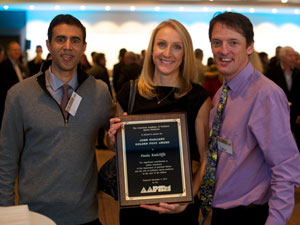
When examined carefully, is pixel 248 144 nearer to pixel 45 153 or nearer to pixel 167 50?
pixel 167 50

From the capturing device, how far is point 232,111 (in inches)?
72.9

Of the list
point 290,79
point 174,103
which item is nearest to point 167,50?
point 174,103

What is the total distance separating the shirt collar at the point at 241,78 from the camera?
6.09 ft

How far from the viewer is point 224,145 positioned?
185cm

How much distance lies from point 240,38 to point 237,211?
844mm

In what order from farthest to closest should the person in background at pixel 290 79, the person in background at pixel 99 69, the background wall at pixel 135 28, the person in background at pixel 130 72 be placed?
1. the background wall at pixel 135 28
2. the person in background at pixel 99 69
3. the person in background at pixel 130 72
4. the person in background at pixel 290 79

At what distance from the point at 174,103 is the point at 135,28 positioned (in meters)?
12.7

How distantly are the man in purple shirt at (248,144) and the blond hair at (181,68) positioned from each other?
0.18 meters

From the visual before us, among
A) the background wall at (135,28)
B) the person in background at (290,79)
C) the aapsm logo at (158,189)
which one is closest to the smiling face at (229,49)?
the aapsm logo at (158,189)

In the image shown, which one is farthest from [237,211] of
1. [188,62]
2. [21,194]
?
[21,194]

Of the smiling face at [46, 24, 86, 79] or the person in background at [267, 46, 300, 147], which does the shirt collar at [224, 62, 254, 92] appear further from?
the person in background at [267, 46, 300, 147]

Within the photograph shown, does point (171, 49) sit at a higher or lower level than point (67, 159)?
higher

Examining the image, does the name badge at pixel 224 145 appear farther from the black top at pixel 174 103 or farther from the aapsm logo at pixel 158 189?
the aapsm logo at pixel 158 189

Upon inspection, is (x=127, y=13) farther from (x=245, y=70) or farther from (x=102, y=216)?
(x=245, y=70)
